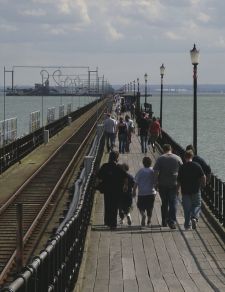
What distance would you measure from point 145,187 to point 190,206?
3.12 feet

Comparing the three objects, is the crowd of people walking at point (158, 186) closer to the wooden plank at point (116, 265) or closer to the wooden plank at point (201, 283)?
the wooden plank at point (116, 265)

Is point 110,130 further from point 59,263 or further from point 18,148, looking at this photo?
point 59,263

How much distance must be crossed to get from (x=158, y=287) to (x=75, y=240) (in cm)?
136

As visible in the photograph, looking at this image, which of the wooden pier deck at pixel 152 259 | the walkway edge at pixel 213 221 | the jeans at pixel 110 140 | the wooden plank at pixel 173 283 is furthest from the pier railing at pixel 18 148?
the wooden plank at pixel 173 283

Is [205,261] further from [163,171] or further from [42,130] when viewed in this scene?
[42,130]

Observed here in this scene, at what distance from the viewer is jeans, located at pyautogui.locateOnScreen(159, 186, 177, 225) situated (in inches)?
545

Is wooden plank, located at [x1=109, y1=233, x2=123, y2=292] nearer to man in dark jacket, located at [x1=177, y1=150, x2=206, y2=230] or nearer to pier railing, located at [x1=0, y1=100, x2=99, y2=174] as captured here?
man in dark jacket, located at [x1=177, y1=150, x2=206, y2=230]

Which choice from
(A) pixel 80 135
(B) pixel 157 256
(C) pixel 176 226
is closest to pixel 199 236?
(C) pixel 176 226

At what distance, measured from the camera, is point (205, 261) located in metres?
11.1

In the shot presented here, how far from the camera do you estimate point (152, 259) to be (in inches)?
442

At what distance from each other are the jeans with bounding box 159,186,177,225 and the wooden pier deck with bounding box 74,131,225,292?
24 cm

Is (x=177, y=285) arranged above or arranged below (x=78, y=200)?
below

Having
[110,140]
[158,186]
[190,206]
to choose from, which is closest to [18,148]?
[110,140]

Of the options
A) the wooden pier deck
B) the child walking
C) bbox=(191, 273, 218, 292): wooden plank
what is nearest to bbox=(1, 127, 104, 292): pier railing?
the wooden pier deck
